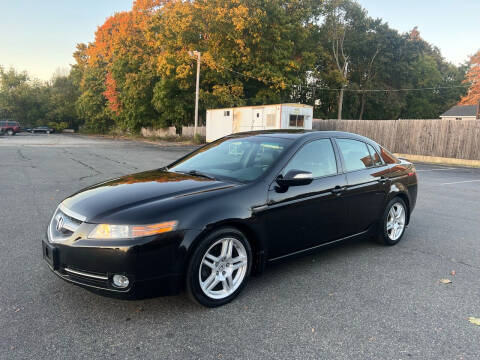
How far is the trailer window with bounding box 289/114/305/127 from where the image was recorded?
2430cm

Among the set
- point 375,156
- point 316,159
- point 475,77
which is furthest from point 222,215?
point 475,77

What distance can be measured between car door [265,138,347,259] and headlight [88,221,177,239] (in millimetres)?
1041

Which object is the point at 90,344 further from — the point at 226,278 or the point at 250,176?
the point at 250,176

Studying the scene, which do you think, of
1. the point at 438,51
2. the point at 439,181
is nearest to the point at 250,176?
the point at 439,181

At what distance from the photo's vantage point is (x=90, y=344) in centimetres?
264

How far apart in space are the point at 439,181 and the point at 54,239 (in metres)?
12.1

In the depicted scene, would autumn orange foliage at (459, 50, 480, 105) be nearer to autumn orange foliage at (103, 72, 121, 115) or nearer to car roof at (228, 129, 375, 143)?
autumn orange foliage at (103, 72, 121, 115)

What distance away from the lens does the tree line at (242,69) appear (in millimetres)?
32656

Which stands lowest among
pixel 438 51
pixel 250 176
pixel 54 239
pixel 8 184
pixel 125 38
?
pixel 8 184

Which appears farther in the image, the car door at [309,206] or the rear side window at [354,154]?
the rear side window at [354,154]

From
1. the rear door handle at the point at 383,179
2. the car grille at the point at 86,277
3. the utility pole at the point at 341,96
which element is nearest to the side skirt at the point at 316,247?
the rear door handle at the point at 383,179

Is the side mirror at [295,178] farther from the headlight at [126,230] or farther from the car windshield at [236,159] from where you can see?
the headlight at [126,230]

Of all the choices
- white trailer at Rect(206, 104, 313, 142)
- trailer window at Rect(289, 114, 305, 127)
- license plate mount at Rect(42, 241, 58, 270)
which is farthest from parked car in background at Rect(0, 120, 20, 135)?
license plate mount at Rect(42, 241, 58, 270)

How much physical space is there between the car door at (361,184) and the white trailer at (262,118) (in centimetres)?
1796
